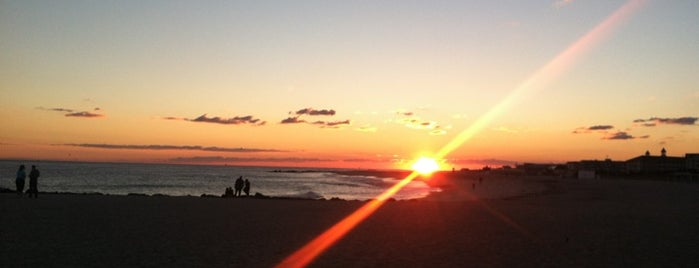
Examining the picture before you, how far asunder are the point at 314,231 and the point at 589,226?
9434 millimetres

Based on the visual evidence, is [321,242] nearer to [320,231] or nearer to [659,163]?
[320,231]

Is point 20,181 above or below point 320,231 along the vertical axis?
above

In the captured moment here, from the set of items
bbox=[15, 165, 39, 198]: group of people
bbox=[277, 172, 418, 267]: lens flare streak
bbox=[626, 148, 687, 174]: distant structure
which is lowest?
bbox=[277, 172, 418, 267]: lens flare streak

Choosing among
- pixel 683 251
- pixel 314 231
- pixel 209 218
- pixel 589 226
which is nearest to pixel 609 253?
pixel 683 251

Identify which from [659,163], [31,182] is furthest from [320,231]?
[659,163]

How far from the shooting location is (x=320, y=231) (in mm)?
16453

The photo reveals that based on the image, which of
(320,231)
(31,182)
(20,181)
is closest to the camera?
(320,231)

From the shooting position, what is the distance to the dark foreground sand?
1171 centimetres

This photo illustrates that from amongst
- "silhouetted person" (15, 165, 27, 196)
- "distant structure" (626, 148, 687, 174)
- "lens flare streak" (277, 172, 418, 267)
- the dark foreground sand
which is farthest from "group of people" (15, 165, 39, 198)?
"distant structure" (626, 148, 687, 174)

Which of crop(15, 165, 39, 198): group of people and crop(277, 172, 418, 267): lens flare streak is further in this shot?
crop(15, 165, 39, 198): group of people

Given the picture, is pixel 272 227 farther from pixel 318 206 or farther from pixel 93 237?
pixel 318 206

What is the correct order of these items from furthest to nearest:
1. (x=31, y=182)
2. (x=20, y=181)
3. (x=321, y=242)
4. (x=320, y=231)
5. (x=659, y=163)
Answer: (x=659, y=163) < (x=20, y=181) < (x=31, y=182) < (x=320, y=231) < (x=321, y=242)

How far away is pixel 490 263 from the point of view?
11711 mm

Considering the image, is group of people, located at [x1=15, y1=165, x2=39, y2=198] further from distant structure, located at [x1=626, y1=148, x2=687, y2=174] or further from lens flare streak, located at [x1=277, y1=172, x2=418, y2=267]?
→ distant structure, located at [x1=626, y1=148, x2=687, y2=174]
